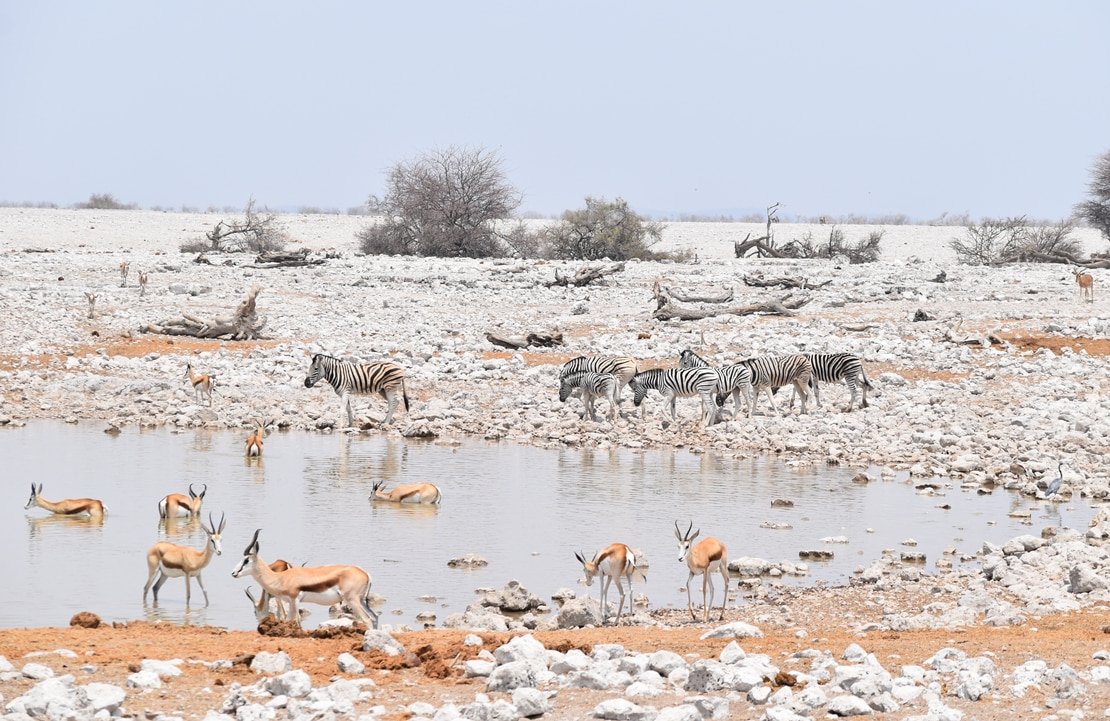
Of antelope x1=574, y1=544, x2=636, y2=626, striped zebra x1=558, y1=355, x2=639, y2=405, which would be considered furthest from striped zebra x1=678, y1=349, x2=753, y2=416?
antelope x1=574, y1=544, x2=636, y2=626

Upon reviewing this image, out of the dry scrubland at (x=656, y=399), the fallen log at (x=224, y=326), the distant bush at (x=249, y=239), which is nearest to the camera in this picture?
the dry scrubland at (x=656, y=399)

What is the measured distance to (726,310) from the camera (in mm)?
26938

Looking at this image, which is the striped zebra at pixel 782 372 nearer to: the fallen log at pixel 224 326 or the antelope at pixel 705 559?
the fallen log at pixel 224 326

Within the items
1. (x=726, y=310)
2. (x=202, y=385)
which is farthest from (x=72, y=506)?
(x=726, y=310)

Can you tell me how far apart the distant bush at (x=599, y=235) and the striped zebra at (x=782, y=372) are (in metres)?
21.5

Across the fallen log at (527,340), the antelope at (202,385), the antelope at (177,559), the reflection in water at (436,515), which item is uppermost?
the fallen log at (527,340)

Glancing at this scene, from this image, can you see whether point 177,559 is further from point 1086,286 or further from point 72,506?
point 1086,286

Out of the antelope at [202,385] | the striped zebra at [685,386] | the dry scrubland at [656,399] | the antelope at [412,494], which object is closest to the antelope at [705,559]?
the dry scrubland at [656,399]

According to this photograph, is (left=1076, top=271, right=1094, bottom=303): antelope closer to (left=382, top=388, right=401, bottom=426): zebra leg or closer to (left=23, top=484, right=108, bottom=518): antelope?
(left=382, top=388, right=401, bottom=426): zebra leg

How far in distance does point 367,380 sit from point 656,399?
4822 millimetres

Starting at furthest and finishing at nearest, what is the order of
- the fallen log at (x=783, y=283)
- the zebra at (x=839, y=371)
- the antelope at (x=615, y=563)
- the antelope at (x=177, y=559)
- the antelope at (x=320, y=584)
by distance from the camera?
1. the fallen log at (x=783, y=283)
2. the zebra at (x=839, y=371)
3. the antelope at (x=177, y=559)
4. the antelope at (x=615, y=563)
5. the antelope at (x=320, y=584)

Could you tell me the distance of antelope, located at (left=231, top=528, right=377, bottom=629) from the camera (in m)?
7.74

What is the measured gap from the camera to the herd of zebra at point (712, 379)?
61.6ft

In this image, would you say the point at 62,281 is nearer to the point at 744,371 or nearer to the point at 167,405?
the point at 167,405
